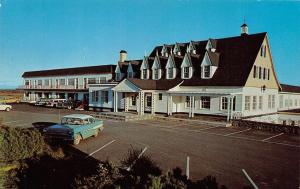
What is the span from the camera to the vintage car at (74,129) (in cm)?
1510

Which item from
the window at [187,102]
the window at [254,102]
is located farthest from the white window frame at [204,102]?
the window at [254,102]

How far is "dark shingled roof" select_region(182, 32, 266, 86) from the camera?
2788cm

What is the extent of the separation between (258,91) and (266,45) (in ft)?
19.3

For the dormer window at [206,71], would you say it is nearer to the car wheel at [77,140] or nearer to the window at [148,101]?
the window at [148,101]

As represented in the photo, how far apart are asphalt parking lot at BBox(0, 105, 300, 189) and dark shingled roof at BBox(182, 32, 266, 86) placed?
814cm

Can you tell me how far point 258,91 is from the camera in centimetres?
2983

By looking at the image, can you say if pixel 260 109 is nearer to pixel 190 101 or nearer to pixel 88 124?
pixel 190 101

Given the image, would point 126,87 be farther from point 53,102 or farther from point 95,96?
point 53,102

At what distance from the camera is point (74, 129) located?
15273 millimetres

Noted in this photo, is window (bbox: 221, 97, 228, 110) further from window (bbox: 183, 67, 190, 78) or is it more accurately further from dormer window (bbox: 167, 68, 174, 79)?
dormer window (bbox: 167, 68, 174, 79)

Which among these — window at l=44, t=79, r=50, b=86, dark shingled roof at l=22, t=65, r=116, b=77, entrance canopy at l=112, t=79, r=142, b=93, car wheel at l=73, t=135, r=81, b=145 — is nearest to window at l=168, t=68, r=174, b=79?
entrance canopy at l=112, t=79, r=142, b=93

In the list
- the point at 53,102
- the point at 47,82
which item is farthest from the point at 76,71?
the point at 47,82

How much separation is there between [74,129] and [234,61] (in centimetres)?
2129

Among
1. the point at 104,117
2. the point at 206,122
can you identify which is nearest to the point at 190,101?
the point at 206,122
